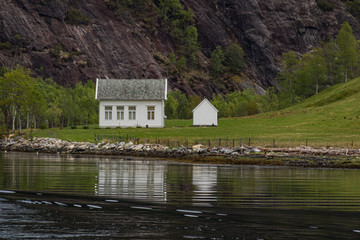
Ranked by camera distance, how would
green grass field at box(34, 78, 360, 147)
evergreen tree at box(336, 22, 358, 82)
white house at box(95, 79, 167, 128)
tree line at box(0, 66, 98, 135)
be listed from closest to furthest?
green grass field at box(34, 78, 360, 147) < tree line at box(0, 66, 98, 135) < white house at box(95, 79, 167, 128) < evergreen tree at box(336, 22, 358, 82)

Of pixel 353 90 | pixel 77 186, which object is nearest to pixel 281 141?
pixel 77 186

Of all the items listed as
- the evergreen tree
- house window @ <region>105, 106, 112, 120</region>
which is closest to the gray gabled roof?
house window @ <region>105, 106, 112, 120</region>

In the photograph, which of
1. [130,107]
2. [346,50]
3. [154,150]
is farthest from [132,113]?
[346,50]

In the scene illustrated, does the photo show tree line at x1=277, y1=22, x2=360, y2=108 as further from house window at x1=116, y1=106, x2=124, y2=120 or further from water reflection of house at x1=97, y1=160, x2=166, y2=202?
water reflection of house at x1=97, y1=160, x2=166, y2=202

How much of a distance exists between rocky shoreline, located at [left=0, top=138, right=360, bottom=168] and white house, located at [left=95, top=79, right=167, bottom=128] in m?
30.6

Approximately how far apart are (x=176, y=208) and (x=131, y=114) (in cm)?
7962

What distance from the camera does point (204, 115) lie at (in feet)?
315

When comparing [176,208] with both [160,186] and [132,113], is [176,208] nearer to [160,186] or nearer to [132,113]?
[160,186]

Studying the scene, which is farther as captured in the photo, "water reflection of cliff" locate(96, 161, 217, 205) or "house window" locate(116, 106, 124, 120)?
"house window" locate(116, 106, 124, 120)

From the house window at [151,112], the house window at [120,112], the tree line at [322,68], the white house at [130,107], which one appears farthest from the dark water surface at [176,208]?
the tree line at [322,68]

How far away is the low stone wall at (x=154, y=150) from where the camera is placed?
159 feet

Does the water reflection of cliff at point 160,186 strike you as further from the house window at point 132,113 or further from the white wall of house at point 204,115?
the house window at point 132,113

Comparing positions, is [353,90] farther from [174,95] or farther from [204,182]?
[204,182]

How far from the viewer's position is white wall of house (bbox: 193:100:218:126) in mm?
95812
